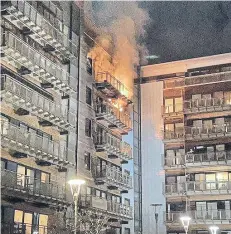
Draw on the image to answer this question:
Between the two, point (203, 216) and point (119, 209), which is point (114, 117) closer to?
point (119, 209)

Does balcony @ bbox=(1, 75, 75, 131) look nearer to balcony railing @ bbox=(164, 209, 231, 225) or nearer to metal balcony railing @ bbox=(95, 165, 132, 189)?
metal balcony railing @ bbox=(95, 165, 132, 189)

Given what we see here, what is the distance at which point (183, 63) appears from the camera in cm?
4569

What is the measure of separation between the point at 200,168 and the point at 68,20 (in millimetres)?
16500

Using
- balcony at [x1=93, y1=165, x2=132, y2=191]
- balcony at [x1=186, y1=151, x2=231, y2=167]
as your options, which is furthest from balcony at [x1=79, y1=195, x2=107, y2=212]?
balcony at [x1=186, y1=151, x2=231, y2=167]

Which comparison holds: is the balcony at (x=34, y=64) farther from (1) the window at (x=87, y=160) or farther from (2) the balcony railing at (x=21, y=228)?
(2) the balcony railing at (x=21, y=228)

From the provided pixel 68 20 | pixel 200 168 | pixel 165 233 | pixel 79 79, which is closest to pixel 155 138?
pixel 200 168

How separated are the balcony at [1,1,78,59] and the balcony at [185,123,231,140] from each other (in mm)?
13260

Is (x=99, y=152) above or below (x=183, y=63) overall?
below

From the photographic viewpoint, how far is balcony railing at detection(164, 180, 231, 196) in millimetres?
41225

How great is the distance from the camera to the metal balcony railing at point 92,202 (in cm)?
3409

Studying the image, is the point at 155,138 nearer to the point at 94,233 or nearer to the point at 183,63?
the point at 183,63

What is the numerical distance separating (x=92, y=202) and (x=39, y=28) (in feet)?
39.9

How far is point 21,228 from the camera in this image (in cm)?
2797

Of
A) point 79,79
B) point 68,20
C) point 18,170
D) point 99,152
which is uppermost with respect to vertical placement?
point 68,20
